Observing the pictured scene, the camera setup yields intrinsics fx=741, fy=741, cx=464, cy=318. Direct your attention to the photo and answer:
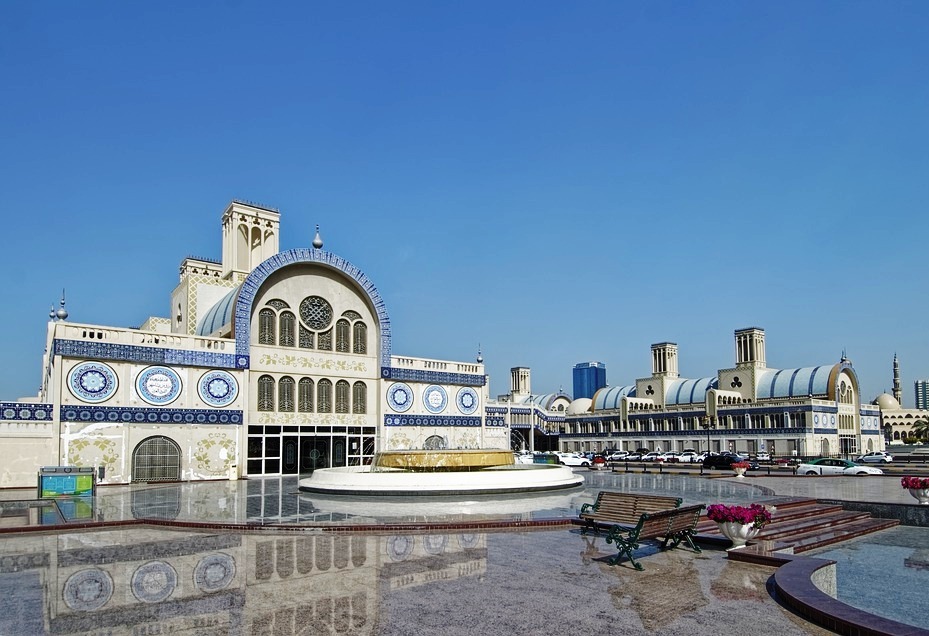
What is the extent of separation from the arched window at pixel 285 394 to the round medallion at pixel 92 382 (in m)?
7.43

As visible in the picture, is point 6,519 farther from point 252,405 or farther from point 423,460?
point 252,405

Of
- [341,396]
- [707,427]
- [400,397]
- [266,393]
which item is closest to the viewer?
[266,393]

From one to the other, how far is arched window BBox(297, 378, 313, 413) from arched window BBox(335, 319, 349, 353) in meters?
2.59

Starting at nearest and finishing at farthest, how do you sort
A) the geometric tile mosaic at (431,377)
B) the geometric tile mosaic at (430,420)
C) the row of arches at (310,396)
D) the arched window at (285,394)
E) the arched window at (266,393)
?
1. the arched window at (266,393)
2. the row of arches at (310,396)
3. the arched window at (285,394)
4. the geometric tile mosaic at (430,420)
5. the geometric tile mosaic at (431,377)

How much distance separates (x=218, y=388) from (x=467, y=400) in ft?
49.3

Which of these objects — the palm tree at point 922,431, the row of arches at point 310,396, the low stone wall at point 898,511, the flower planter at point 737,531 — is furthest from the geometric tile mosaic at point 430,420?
the palm tree at point 922,431

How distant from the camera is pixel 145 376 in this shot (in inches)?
1249

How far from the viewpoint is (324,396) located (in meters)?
37.4

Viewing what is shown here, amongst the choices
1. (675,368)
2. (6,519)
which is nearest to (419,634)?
(6,519)

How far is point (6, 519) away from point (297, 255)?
21.4 metres

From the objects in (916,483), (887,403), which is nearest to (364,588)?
(916,483)

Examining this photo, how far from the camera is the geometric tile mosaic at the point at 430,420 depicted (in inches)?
1559

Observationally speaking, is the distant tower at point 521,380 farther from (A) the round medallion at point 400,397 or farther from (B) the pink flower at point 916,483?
(B) the pink flower at point 916,483

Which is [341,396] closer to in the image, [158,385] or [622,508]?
[158,385]
